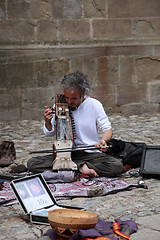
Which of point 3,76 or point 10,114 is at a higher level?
point 3,76

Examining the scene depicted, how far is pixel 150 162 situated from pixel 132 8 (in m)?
5.56

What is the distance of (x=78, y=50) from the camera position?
32.7 feet

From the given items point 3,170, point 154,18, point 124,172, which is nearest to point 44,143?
point 3,170

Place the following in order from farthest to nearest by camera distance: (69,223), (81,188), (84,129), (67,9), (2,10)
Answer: (67,9)
(2,10)
(84,129)
(81,188)
(69,223)

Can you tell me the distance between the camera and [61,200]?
4.33 metres

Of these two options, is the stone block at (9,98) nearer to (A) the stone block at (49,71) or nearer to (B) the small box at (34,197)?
(A) the stone block at (49,71)

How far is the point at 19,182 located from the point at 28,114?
6.14 m

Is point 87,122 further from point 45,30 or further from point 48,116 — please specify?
point 45,30

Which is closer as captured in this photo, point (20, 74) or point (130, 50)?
point (20, 74)

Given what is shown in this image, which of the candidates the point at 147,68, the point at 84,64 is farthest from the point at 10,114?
the point at 147,68

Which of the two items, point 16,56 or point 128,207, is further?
point 16,56

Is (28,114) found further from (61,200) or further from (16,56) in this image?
(61,200)

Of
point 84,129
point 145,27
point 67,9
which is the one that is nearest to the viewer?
point 84,129

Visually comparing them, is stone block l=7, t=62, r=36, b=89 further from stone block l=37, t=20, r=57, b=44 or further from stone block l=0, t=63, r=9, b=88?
stone block l=37, t=20, r=57, b=44
